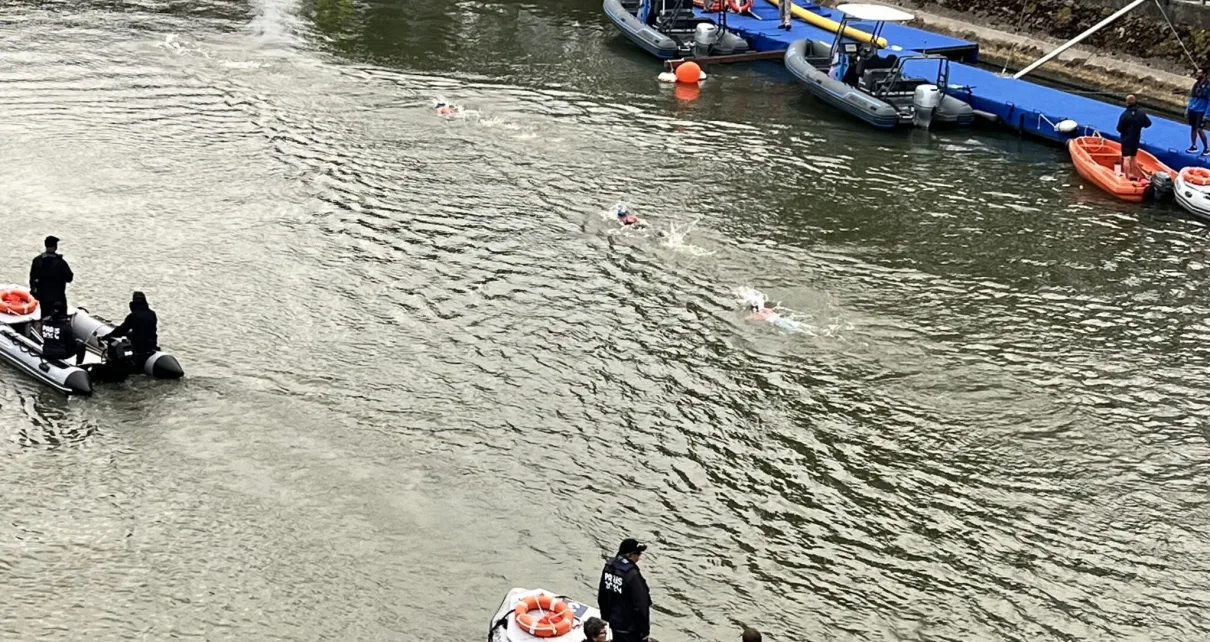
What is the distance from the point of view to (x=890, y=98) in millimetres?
30891

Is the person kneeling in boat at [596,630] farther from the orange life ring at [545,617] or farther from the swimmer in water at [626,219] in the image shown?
the swimmer in water at [626,219]

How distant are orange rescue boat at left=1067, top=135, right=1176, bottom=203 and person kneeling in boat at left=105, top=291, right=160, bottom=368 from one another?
1811cm

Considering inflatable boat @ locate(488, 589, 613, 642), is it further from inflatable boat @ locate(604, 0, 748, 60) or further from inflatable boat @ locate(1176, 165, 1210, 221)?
inflatable boat @ locate(604, 0, 748, 60)

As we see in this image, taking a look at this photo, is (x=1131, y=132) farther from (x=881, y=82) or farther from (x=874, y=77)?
(x=874, y=77)

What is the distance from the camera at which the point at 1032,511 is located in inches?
632

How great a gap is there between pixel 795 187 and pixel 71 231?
13897 mm

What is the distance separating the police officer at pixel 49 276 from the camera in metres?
19.0

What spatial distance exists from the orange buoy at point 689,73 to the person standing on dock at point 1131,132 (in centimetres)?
1131

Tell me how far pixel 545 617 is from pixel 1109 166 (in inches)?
744

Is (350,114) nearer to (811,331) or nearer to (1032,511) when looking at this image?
(811,331)

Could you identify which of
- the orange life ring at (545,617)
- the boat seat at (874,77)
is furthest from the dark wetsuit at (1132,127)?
the orange life ring at (545,617)

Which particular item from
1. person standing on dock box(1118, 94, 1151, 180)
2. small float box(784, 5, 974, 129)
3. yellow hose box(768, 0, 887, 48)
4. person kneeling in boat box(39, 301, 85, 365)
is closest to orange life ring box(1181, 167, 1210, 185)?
person standing on dock box(1118, 94, 1151, 180)

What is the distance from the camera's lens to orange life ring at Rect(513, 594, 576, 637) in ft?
41.8

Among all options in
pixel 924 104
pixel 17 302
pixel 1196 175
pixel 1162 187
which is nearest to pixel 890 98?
pixel 924 104
